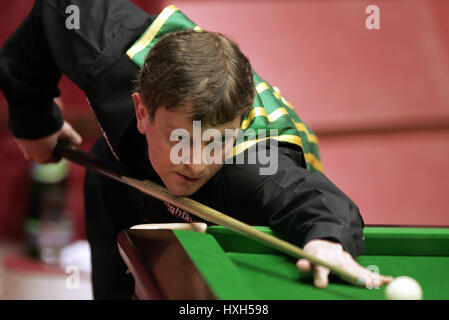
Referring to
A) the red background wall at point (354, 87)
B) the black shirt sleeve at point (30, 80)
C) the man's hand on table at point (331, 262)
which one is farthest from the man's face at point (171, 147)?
the red background wall at point (354, 87)

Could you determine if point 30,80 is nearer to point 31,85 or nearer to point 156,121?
point 31,85

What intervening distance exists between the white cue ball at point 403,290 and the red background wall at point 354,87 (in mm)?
2489

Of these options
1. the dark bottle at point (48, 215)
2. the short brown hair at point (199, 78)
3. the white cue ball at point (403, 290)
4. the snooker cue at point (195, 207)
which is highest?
the short brown hair at point (199, 78)

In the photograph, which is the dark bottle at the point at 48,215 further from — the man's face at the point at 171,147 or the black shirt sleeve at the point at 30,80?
the man's face at the point at 171,147

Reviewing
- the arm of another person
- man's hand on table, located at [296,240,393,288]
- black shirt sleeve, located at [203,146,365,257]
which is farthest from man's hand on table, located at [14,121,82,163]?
man's hand on table, located at [296,240,393,288]

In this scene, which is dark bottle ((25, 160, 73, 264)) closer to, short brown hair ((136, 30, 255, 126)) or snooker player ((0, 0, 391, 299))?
snooker player ((0, 0, 391, 299))

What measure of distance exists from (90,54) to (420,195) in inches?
99.2

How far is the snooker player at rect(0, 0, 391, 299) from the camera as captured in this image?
160 cm

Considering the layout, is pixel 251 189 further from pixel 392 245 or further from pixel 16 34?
pixel 16 34

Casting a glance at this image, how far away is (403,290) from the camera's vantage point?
1.30 metres

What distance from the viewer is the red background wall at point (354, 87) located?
395 centimetres

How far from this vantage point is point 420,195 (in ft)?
12.8

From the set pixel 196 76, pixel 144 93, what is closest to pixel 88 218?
pixel 144 93

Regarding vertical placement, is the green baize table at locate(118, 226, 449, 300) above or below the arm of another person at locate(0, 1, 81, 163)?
below
